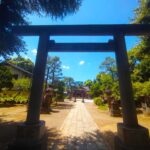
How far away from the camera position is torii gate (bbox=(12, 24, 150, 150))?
11.8 ft

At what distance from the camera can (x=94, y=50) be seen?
482 cm

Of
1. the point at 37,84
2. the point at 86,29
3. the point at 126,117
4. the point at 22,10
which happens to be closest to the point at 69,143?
the point at 126,117

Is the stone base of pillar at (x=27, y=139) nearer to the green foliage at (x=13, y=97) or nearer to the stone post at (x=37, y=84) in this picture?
the stone post at (x=37, y=84)

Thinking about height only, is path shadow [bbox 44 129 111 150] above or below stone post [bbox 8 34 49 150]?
below

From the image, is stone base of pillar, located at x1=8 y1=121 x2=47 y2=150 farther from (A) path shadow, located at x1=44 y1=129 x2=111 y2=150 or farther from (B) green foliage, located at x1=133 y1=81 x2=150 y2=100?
(B) green foliage, located at x1=133 y1=81 x2=150 y2=100

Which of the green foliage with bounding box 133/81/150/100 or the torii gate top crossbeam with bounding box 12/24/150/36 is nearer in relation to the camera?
the torii gate top crossbeam with bounding box 12/24/150/36

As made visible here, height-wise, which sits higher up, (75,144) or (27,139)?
(27,139)

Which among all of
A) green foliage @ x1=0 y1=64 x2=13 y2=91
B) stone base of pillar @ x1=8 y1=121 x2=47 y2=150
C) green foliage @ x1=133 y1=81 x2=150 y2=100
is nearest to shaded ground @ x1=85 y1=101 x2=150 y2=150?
green foliage @ x1=133 y1=81 x2=150 y2=100

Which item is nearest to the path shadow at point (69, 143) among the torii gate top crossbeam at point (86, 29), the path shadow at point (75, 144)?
the path shadow at point (75, 144)

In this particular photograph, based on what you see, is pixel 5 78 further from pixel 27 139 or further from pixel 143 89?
pixel 27 139

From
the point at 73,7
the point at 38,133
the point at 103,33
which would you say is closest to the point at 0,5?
the point at 73,7

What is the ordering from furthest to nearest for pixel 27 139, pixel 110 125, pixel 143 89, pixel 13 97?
1. pixel 13 97
2. pixel 143 89
3. pixel 110 125
4. pixel 27 139

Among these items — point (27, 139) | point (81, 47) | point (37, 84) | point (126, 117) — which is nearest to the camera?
point (27, 139)

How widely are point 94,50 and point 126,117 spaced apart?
7.77ft
